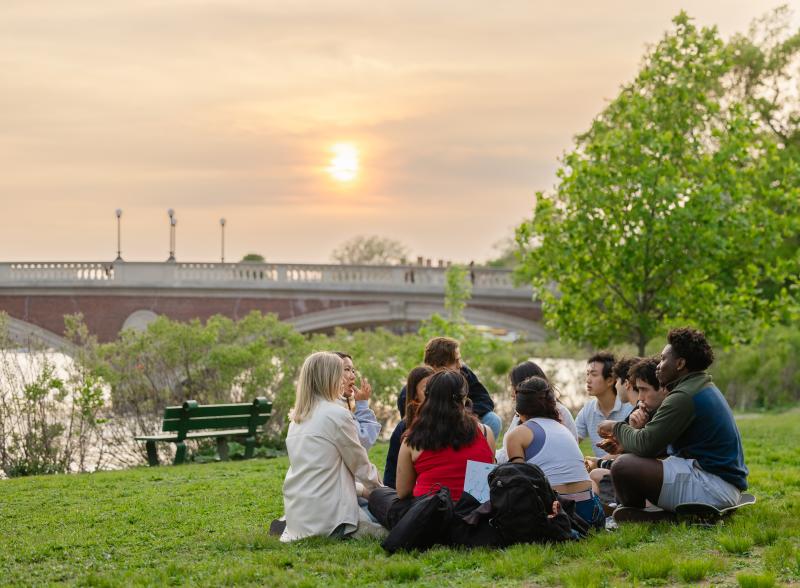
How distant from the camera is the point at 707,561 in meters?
5.43

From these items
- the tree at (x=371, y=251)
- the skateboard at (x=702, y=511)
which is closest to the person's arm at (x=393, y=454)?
the skateboard at (x=702, y=511)

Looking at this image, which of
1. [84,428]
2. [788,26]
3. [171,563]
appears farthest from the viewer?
[788,26]

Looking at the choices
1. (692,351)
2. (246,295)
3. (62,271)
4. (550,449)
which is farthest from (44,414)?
(62,271)

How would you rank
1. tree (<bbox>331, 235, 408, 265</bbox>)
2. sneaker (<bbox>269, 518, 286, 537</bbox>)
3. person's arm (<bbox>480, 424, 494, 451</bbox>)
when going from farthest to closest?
1. tree (<bbox>331, 235, 408, 265</bbox>)
2. sneaker (<bbox>269, 518, 286, 537</bbox>)
3. person's arm (<bbox>480, 424, 494, 451</bbox>)

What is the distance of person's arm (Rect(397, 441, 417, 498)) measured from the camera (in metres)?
6.35

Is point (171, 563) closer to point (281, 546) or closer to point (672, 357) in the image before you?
point (281, 546)

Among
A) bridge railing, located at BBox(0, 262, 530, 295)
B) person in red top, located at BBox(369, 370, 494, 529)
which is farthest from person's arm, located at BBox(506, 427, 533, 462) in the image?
bridge railing, located at BBox(0, 262, 530, 295)

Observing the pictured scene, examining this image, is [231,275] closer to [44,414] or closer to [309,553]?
[44,414]

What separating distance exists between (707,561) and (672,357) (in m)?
1.43

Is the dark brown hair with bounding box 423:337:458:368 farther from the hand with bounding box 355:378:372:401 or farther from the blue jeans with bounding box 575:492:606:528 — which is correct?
the blue jeans with bounding box 575:492:606:528

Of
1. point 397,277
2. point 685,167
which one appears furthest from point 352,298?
point 685,167

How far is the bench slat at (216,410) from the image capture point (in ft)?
39.8

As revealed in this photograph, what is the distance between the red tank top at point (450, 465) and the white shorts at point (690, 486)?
1164 mm

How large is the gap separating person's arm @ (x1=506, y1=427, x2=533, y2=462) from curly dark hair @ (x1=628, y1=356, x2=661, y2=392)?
955mm
